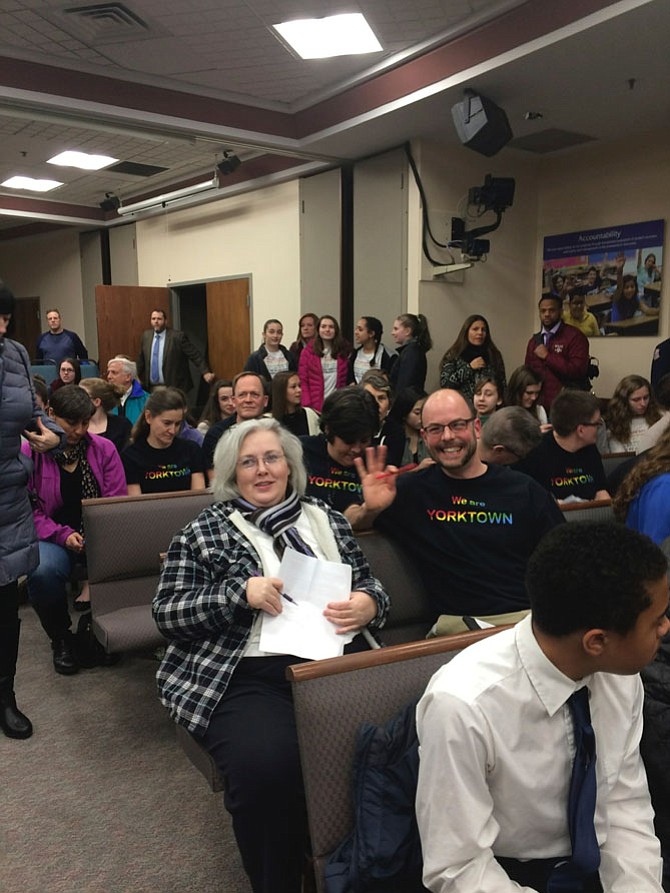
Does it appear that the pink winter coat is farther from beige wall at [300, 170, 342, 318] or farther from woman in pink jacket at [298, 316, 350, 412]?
beige wall at [300, 170, 342, 318]

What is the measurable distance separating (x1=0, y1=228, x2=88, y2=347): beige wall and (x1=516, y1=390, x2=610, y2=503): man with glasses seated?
8.43 m

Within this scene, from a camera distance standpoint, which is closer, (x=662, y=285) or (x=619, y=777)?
(x=619, y=777)

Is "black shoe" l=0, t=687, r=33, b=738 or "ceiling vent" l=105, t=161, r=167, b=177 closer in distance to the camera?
"black shoe" l=0, t=687, r=33, b=738

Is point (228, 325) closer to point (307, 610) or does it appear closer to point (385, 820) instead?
point (307, 610)

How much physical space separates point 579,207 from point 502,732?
18.5 feet

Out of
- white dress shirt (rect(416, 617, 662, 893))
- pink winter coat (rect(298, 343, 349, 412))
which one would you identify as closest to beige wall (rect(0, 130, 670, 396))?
pink winter coat (rect(298, 343, 349, 412))

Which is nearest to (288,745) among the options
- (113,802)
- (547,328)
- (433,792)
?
(433,792)

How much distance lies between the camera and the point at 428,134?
518 centimetres

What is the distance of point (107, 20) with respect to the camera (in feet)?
12.9

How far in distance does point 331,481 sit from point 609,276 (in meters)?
4.17

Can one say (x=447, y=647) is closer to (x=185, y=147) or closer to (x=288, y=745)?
(x=288, y=745)

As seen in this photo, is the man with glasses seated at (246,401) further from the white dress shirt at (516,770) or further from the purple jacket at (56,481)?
the white dress shirt at (516,770)

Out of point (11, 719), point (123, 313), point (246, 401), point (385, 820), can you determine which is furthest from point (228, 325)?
point (385, 820)

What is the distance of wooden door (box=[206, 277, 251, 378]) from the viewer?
7.37m
